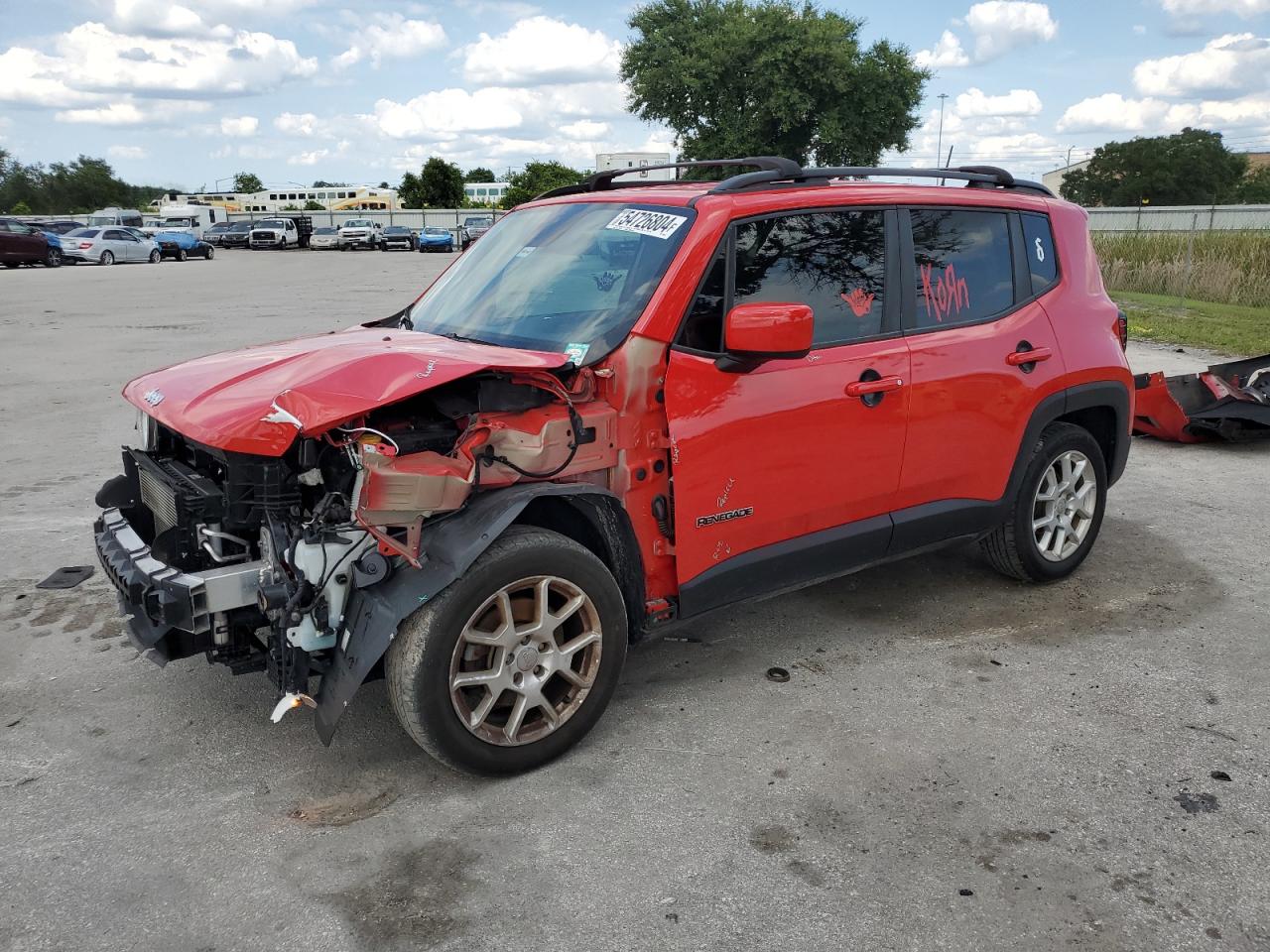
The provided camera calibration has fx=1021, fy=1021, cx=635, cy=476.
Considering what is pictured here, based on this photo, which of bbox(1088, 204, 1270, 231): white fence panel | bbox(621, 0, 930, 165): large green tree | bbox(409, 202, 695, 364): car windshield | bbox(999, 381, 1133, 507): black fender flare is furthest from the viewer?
bbox(621, 0, 930, 165): large green tree

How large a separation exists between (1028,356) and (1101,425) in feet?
3.04

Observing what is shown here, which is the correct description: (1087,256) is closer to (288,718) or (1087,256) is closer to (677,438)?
(677,438)

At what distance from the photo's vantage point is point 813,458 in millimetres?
3912

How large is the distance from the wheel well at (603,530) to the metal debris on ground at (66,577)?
288 centimetres

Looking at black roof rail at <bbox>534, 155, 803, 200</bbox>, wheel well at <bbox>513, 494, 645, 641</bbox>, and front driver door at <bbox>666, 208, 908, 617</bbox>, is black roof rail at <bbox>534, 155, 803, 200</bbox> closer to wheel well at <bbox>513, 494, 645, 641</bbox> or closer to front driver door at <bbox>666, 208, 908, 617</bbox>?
front driver door at <bbox>666, 208, 908, 617</bbox>

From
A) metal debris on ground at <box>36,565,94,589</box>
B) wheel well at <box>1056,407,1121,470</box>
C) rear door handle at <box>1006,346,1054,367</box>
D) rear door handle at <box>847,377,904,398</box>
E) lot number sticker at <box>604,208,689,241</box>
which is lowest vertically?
metal debris on ground at <box>36,565,94,589</box>

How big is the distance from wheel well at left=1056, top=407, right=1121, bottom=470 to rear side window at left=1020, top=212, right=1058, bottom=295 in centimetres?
70

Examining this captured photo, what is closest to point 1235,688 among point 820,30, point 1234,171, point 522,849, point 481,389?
point 522,849

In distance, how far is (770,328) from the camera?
3363 mm

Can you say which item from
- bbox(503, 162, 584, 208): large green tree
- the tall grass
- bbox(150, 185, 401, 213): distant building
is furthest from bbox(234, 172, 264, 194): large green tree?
the tall grass

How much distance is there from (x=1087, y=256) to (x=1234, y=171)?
92010mm

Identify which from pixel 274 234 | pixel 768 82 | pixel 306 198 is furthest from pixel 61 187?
pixel 768 82

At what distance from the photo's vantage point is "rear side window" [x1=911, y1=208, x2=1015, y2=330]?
14.2 feet

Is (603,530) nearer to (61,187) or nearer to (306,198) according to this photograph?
(61,187)
